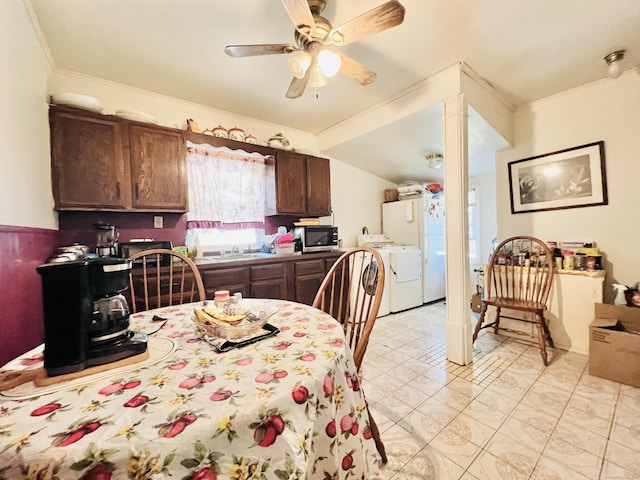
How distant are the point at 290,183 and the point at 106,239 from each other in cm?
178

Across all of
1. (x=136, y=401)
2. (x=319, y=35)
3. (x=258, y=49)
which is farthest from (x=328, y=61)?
(x=136, y=401)

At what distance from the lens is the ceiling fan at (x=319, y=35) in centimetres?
125

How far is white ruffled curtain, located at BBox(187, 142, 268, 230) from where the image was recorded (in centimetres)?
269

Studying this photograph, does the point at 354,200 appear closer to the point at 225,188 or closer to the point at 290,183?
the point at 290,183

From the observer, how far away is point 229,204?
2.91 m

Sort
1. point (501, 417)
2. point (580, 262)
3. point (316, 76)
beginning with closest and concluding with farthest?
1. point (501, 417)
2. point (316, 76)
3. point (580, 262)

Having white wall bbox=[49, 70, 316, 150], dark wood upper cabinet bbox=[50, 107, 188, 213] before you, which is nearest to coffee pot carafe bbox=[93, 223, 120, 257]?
dark wood upper cabinet bbox=[50, 107, 188, 213]

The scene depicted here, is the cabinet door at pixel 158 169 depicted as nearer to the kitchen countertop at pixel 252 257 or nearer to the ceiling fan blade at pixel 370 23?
the kitchen countertop at pixel 252 257

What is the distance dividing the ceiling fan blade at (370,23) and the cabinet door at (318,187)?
1.79m

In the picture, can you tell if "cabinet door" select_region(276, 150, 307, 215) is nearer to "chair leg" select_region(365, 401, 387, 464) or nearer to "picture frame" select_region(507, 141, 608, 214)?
"chair leg" select_region(365, 401, 387, 464)

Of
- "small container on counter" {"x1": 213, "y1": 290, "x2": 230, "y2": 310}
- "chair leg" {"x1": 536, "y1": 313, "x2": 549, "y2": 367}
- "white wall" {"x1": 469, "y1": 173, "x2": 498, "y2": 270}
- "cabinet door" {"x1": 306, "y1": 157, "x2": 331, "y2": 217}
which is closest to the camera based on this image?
"small container on counter" {"x1": 213, "y1": 290, "x2": 230, "y2": 310}

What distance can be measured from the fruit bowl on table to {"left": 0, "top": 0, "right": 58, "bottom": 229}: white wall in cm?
103

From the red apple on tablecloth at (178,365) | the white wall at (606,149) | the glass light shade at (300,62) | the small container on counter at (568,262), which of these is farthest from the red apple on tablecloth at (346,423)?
the white wall at (606,149)

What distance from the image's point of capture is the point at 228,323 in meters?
0.90
